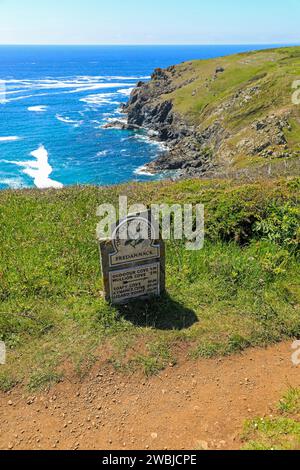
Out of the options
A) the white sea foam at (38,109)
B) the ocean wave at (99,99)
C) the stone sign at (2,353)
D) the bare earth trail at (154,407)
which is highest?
the stone sign at (2,353)

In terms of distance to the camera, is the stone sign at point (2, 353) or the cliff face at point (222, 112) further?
the cliff face at point (222, 112)

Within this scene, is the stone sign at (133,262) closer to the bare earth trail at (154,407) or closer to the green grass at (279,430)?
the bare earth trail at (154,407)

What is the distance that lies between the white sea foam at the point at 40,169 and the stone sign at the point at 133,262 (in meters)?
42.2

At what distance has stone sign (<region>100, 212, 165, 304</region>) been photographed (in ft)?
25.3

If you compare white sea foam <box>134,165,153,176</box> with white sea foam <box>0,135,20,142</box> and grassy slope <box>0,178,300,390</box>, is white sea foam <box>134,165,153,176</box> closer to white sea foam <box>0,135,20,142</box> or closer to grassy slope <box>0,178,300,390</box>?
white sea foam <box>0,135,20,142</box>

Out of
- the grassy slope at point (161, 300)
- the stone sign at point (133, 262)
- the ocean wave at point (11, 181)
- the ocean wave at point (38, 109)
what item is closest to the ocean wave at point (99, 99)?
the ocean wave at point (38, 109)

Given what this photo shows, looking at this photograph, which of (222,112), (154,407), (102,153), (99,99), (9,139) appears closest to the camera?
(154,407)

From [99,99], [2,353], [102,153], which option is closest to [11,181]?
[102,153]

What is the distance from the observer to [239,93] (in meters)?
70.7

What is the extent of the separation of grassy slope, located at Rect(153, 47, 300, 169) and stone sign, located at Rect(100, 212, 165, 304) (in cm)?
3137

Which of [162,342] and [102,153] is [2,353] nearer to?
[162,342]

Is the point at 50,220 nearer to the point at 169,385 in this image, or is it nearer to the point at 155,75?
the point at 169,385

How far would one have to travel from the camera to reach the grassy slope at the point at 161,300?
7164 mm

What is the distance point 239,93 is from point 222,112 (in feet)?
18.8
